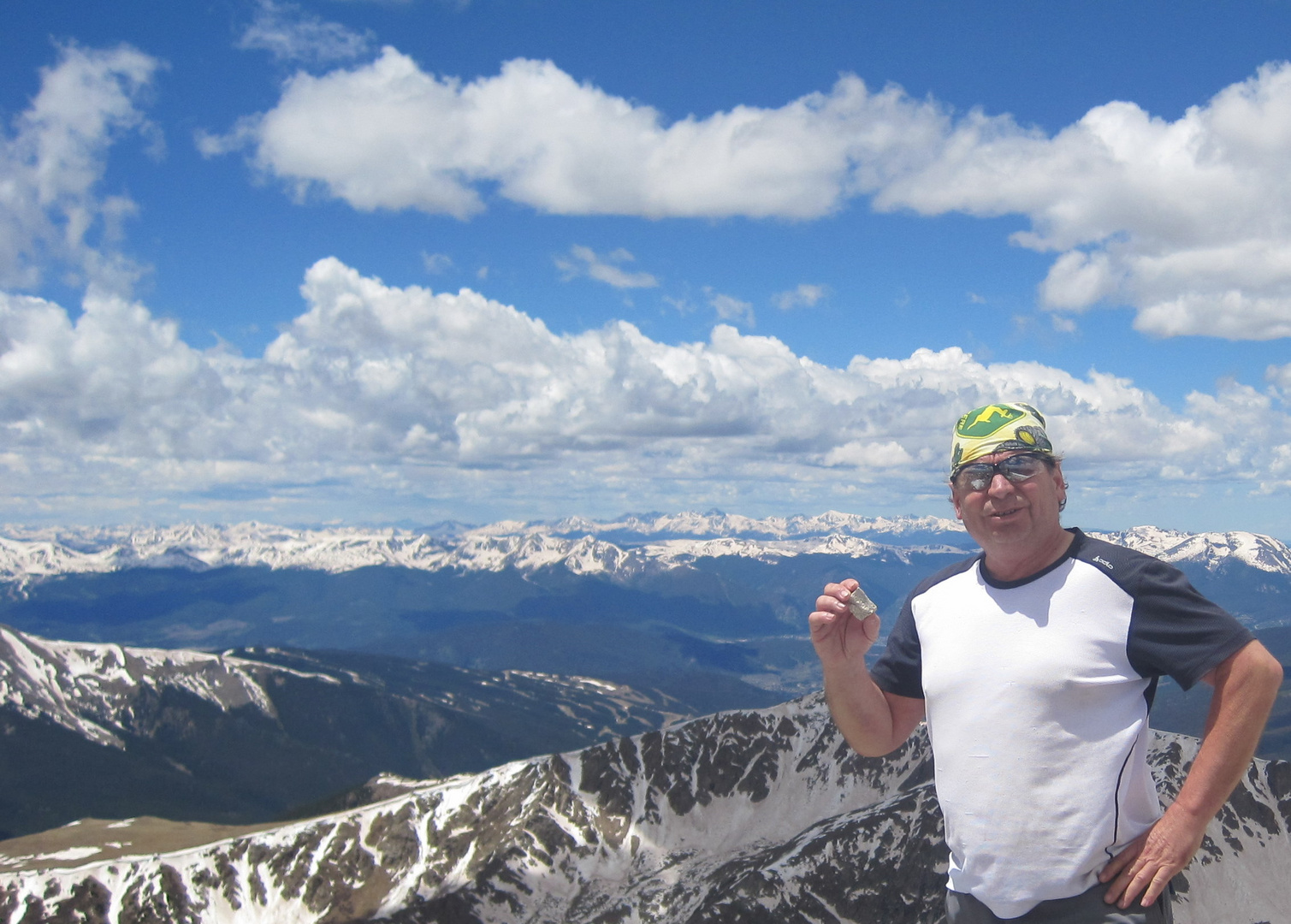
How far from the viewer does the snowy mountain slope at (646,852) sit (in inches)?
4496

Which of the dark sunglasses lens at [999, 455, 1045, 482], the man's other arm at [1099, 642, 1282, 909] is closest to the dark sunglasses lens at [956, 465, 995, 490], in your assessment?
the dark sunglasses lens at [999, 455, 1045, 482]

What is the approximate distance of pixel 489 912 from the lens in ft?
424

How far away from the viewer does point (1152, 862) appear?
6.64 metres

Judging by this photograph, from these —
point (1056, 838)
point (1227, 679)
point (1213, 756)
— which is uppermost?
point (1227, 679)

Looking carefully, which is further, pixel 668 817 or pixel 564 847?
pixel 668 817

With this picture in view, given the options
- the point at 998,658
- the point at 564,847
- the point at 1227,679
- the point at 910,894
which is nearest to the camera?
the point at 1227,679

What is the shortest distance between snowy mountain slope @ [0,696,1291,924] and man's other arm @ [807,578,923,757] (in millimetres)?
115380

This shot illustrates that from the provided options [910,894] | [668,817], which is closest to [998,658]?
[910,894]

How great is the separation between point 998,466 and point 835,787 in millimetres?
175301

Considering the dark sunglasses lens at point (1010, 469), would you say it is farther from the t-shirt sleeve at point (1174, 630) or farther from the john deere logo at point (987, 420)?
the t-shirt sleeve at point (1174, 630)

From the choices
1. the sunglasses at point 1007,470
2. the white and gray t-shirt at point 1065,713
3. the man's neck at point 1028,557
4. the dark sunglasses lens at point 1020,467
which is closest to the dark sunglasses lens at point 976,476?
the sunglasses at point 1007,470

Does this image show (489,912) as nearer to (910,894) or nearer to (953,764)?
(910,894)

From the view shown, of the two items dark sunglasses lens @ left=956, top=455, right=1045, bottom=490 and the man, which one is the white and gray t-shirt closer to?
the man

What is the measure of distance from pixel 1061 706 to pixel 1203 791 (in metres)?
1.27
